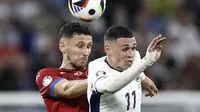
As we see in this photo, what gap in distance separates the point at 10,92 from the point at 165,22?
323cm

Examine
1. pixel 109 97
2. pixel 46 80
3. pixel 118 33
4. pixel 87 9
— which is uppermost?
pixel 87 9

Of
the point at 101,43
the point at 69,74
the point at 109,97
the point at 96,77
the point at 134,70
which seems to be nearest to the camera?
Answer: the point at 134,70

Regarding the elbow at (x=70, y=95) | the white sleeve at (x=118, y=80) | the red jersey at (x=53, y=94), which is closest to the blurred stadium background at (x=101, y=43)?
the red jersey at (x=53, y=94)

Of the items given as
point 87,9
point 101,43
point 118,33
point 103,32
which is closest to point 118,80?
point 118,33

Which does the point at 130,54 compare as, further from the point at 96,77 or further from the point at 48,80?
the point at 48,80

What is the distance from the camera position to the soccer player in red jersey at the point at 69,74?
7395mm

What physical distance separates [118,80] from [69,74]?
Answer: 1.20 meters

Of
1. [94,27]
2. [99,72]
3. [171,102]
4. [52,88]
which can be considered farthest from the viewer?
[94,27]

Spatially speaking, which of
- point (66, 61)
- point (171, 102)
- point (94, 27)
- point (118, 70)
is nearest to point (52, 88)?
point (66, 61)

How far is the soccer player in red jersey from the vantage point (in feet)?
24.3

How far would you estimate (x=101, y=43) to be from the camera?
44.1ft

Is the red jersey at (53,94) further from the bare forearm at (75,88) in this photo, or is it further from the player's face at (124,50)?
the player's face at (124,50)

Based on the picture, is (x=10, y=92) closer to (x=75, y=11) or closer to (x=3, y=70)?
(x=3, y=70)

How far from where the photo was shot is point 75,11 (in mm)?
7668
